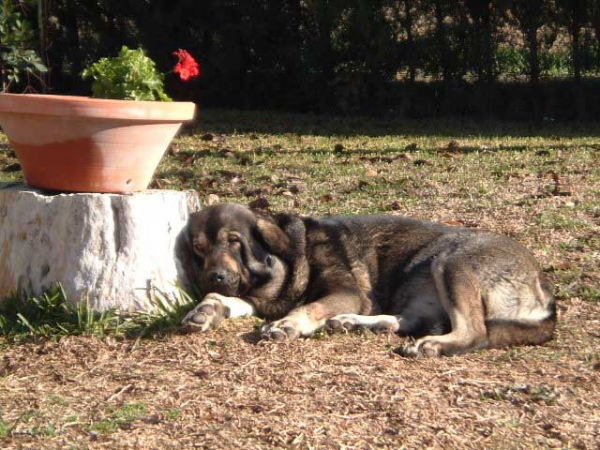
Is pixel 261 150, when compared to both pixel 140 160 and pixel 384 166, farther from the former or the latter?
pixel 140 160

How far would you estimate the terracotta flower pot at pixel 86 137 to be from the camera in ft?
16.4

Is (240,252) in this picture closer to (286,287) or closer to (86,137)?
(286,287)

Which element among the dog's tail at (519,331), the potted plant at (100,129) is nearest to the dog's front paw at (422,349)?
the dog's tail at (519,331)

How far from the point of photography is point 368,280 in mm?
5773

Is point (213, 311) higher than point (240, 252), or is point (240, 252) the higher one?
point (240, 252)

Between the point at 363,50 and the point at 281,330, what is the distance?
1149 cm

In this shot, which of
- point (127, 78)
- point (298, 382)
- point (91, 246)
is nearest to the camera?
point (298, 382)

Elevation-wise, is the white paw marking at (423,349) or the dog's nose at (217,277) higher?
the dog's nose at (217,277)

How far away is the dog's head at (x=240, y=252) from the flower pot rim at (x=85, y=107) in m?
0.72

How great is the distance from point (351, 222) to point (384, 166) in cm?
429

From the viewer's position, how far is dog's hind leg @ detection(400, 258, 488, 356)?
4891 mm

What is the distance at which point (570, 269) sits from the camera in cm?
649

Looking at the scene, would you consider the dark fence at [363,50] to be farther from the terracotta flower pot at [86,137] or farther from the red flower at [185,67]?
the terracotta flower pot at [86,137]

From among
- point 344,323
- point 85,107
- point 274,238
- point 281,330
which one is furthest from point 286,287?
point 85,107
